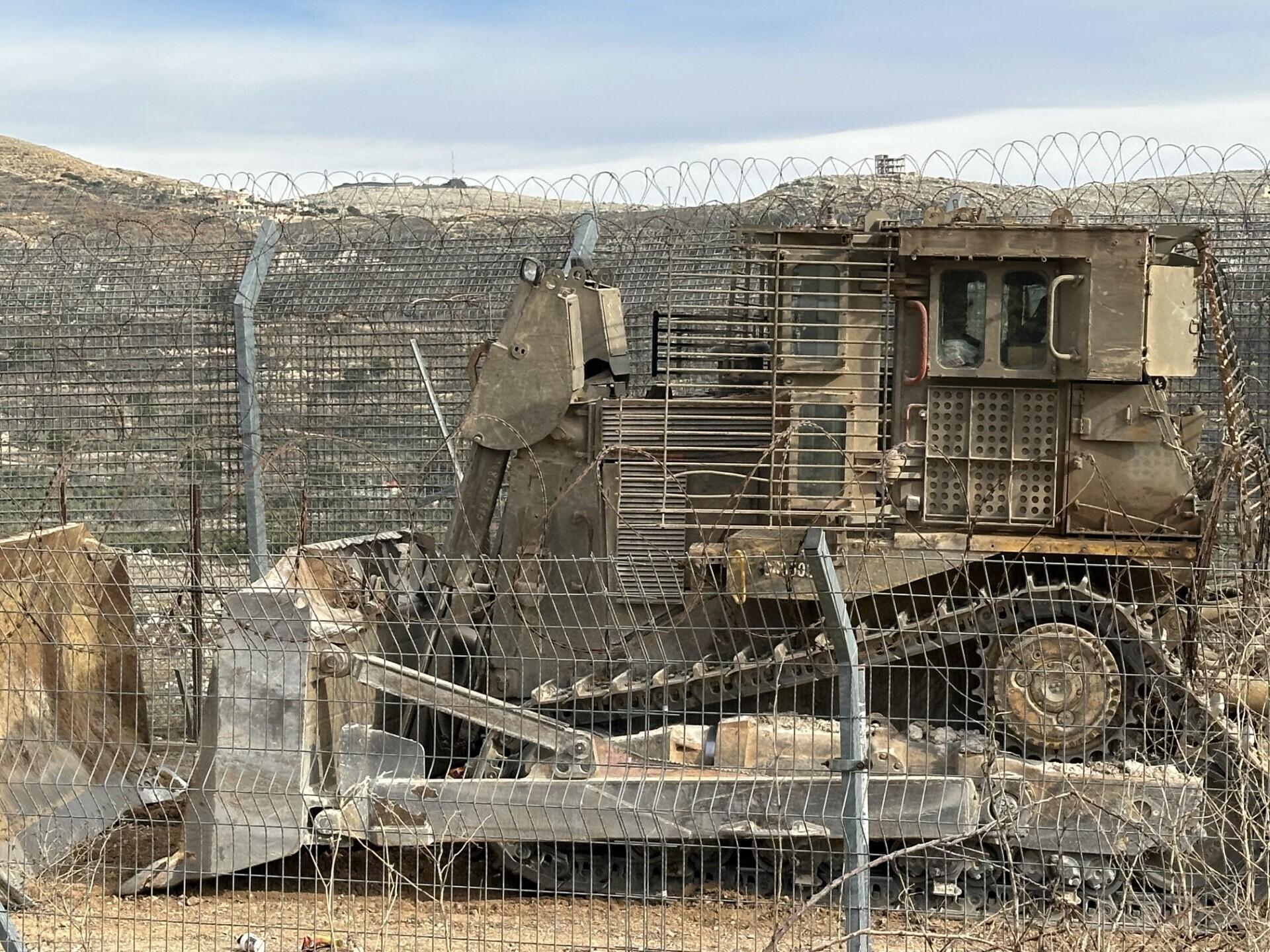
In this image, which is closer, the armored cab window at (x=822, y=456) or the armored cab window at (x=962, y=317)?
the armored cab window at (x=962, y=317)

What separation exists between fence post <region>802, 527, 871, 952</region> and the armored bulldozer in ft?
3.21

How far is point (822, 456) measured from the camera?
8445 millimetres

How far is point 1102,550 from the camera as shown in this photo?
26.6 ft

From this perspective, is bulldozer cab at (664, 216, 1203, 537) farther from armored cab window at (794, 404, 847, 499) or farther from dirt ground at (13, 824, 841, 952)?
dirt ground at (13, 824, 841, 952)

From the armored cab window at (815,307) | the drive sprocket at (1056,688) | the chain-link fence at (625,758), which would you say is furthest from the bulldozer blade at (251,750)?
the drive sprocket at (1056,688)

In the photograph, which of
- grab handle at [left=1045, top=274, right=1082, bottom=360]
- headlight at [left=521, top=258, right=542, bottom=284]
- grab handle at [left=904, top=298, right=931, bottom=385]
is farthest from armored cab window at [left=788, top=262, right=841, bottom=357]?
headlight at [left=521, top=258, right=542, bottom=284]

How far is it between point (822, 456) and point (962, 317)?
1017mm

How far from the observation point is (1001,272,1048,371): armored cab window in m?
8.23

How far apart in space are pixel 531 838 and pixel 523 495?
99.0 inches

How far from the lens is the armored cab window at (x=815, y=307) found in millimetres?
8453

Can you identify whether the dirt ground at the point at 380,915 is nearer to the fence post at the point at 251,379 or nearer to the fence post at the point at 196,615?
the fence post at the point at 196,615

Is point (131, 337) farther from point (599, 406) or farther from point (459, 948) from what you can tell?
point (459, 948)

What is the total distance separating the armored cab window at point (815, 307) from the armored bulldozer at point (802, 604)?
1 cm

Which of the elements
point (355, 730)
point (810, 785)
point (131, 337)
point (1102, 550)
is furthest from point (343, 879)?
point (131, 337)
